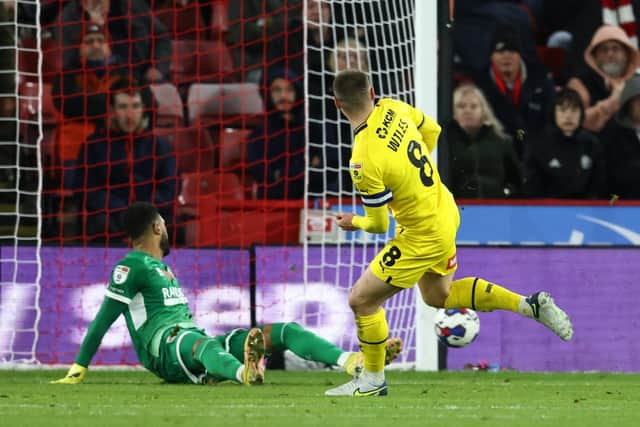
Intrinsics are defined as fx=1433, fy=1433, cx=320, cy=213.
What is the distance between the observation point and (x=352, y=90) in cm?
781

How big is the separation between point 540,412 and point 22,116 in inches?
287

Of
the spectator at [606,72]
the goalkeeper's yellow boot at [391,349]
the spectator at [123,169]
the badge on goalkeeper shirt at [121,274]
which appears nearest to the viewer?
the goalkeeper's yellow boot at [391,349]

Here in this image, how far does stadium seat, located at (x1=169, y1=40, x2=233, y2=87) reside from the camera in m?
13.8

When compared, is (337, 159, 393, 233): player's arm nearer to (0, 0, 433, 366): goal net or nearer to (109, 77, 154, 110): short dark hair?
(0, 0, 433, 366): goal net

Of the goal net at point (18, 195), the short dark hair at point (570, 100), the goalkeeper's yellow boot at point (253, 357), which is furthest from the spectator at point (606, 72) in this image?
the goalkeeper's yellow boot at point (253, 357)

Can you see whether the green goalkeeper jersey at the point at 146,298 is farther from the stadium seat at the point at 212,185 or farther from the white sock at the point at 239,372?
the stadium seat at the point at 212,185

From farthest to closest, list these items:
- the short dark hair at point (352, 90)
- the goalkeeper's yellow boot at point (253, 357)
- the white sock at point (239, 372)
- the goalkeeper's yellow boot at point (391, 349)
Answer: the goalkeeper's yellow boot at point (391, 349) → the white sock at point (239, 372) → the goalkeeper's yellow boot at point (253, 357) → the short dark hair at point (352, 90)

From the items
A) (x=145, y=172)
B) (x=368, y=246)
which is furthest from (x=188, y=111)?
(x=368, y=246)

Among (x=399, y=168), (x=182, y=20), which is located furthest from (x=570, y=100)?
(x=399, y=168)

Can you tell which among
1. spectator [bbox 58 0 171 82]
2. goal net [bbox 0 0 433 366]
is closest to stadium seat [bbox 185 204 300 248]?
goal net [bbox 0 0 433 366]

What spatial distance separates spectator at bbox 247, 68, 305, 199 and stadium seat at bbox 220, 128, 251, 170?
10cm

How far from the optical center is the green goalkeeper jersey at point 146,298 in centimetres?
886

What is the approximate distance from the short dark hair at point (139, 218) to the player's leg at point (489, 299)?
1752 mm

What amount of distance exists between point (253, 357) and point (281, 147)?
4.60 m
